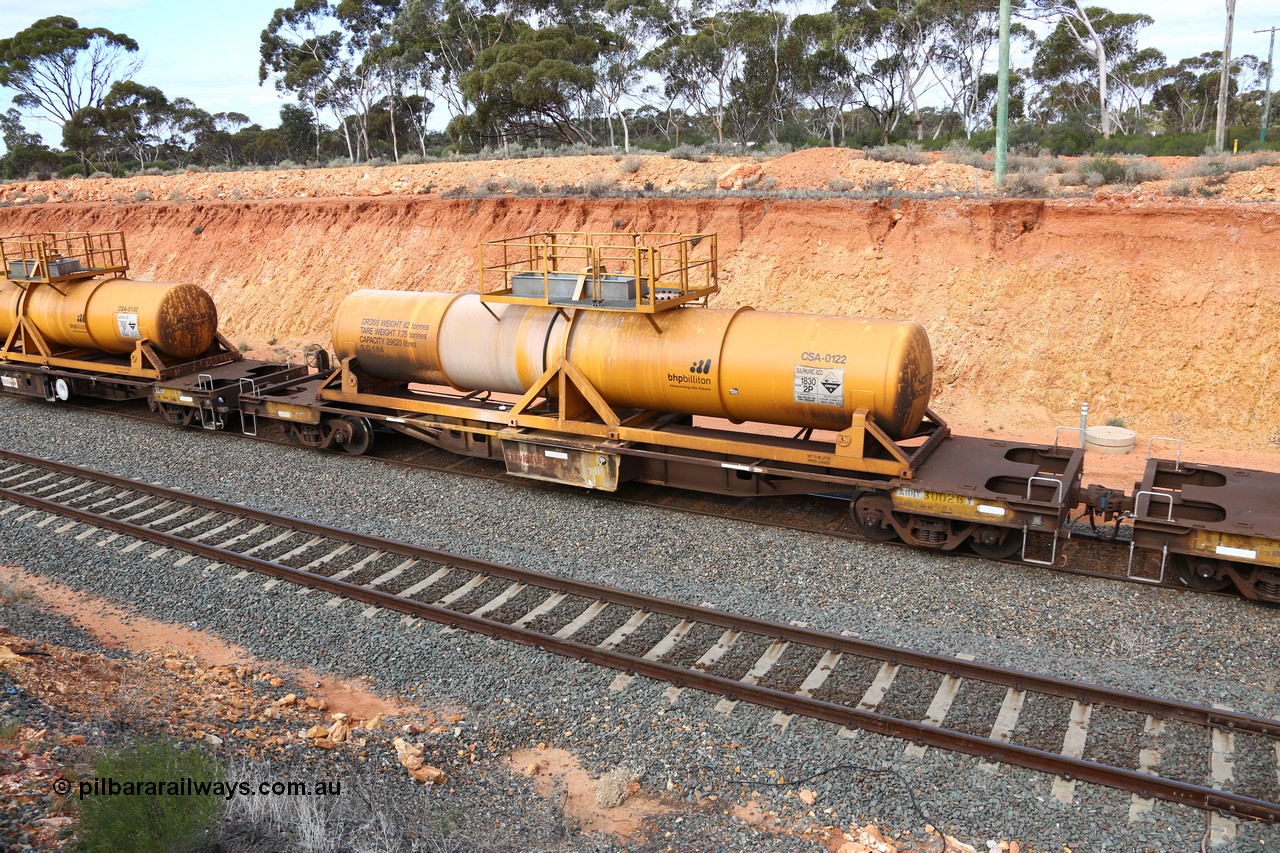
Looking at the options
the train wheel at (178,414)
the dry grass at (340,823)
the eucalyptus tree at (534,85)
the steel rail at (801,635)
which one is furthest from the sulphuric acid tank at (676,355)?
the eucalyptus tree at (534,85)

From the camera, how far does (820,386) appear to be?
11609 millimetres

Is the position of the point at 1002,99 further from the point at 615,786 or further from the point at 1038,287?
the point at 615,786

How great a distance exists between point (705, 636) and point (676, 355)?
167 inches

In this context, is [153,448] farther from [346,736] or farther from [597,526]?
[346,736]

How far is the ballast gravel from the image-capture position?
6.97 m

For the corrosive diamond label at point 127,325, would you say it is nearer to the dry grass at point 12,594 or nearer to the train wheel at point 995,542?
the dry grass at point 12,594

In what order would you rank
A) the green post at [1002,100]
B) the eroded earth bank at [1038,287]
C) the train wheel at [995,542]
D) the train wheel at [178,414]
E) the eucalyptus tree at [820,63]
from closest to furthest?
1. the train wheel at [995,542]
2. the eroded earth bank at [1038,287]
3. the train wheel at [178,414]
4. the green post at [1002,100]
5. the eucalyptus tree at [820,63]

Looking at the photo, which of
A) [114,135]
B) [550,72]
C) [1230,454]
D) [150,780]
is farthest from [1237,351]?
[114,135]

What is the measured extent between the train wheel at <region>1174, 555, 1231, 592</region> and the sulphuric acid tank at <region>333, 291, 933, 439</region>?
3.39 meters

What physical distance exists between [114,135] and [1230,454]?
226ft

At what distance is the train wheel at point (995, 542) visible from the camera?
1098 cm

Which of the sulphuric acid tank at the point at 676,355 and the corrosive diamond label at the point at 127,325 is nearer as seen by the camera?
the sulphuric acid tank at the point at 676,355

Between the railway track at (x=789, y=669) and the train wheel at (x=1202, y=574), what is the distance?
277 centimetres

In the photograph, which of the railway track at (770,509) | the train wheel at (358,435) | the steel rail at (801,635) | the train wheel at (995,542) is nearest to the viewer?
the steel rail at (801,635)
